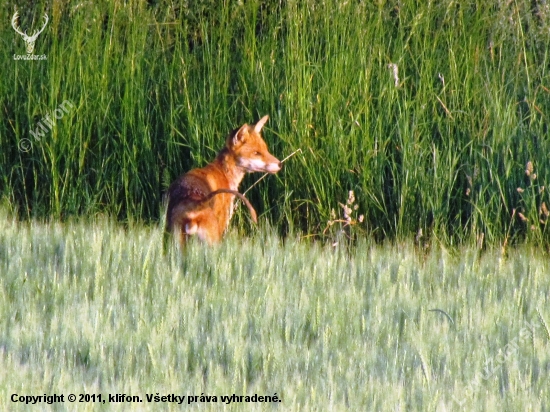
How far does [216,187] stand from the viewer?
6090 millimetres

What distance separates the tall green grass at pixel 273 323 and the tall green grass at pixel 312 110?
1.80ft

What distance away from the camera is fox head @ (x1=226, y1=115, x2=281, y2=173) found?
20.4 ft

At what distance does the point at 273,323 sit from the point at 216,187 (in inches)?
72.8

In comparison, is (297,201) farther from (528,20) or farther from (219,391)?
(219,391)

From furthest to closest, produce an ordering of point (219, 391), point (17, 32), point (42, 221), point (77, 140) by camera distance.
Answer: point (17, 32) < point (77, 140) < point (42, 221) < point (219, 391)

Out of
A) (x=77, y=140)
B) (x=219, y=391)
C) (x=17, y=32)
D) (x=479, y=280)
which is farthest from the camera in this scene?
(x=17, y=32)

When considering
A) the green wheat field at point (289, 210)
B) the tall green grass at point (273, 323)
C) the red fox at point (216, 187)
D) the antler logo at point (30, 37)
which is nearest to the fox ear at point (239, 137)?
the red fox at point (216, 187)

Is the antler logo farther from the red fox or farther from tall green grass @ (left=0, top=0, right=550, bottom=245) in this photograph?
the red fox

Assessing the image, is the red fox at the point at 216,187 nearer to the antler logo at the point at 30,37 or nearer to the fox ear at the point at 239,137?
the fox ear at the point at 239,137

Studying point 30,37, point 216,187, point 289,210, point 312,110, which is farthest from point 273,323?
point 30,37

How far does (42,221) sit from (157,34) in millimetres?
1849

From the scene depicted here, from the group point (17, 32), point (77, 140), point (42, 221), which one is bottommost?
point (42, 221)

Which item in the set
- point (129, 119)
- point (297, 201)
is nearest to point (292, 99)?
point (297, 201)

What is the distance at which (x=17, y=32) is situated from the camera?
24.2 feet
